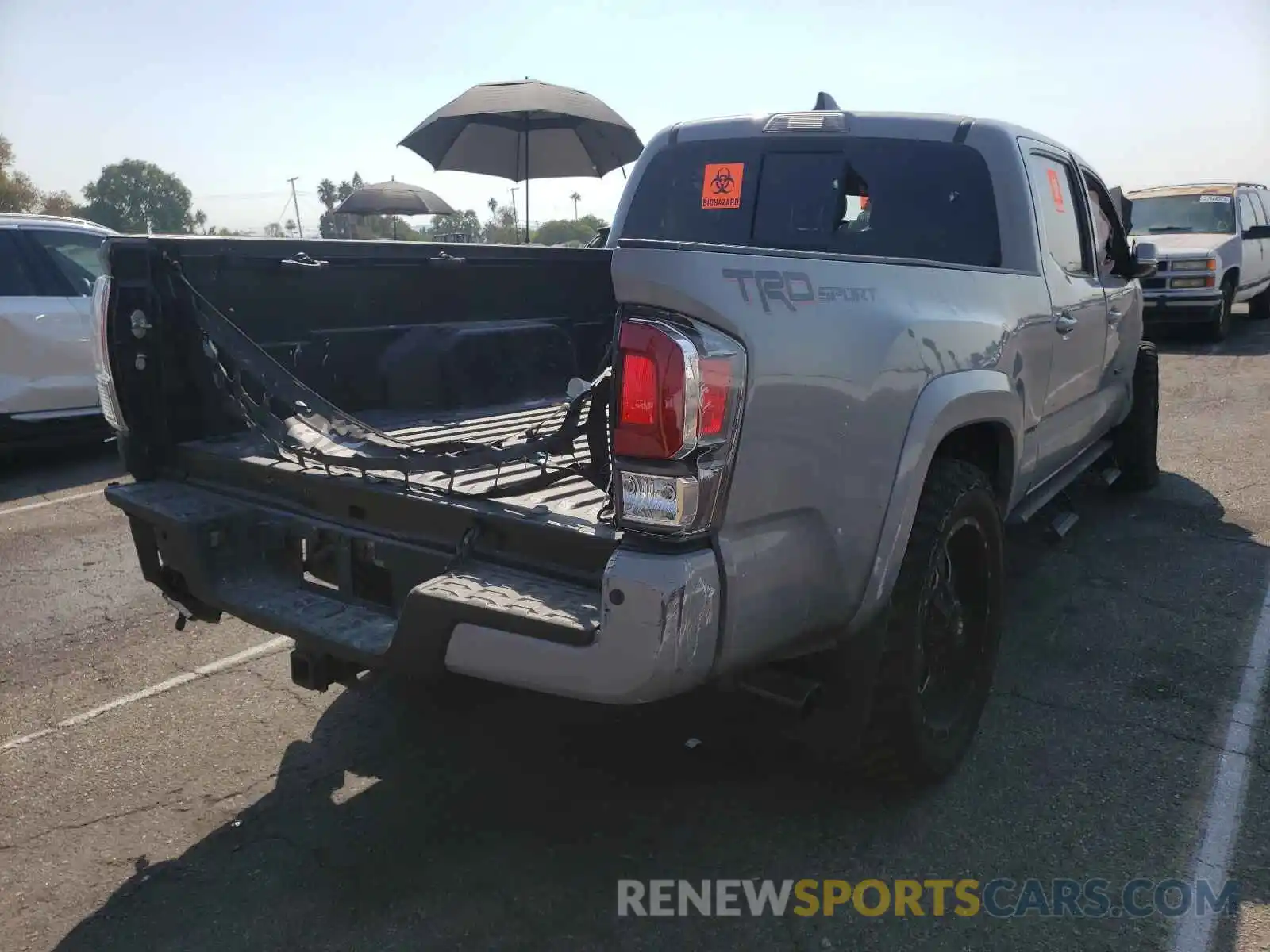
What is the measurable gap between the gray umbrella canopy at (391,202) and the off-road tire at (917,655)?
2052 cm

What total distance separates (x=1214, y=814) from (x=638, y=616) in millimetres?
2013

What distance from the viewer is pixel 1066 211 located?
4367 millimetres

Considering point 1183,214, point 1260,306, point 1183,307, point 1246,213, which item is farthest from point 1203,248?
point 1260,306

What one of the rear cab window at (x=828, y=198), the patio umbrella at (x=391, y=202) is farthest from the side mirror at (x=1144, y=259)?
the patio umbrella at (x=391, y=202)

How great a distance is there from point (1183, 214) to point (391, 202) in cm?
1523

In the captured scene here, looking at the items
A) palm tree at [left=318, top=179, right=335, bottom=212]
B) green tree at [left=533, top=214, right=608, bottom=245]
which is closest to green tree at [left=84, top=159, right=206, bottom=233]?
palm tree at [left=318, top=179, right=335, bottom=212]

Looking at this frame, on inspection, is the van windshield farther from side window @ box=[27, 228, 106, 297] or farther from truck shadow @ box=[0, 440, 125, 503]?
truck shadow @ box=[0, 440, 125, 503]

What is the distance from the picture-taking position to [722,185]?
426cm

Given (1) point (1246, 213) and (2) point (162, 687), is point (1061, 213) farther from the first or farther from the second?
(1) point (1246, 213)

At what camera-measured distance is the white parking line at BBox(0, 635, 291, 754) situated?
3492 millimetres

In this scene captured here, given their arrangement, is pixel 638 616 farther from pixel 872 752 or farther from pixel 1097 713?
pixel 1097 713

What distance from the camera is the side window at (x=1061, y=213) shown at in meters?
4.00

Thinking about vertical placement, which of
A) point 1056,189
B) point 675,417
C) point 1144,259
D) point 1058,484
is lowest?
point 1058,484

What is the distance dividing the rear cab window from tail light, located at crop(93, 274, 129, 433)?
6.86ft
